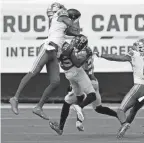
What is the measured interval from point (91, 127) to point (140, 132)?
1.34m

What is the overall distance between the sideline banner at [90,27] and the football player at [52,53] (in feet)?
29.2

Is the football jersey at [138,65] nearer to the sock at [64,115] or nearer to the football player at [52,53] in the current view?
the football player at [52,53]

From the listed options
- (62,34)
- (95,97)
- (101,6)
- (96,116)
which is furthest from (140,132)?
(101,6)

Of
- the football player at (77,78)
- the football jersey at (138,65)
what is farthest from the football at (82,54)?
the football jersey at (138,65)

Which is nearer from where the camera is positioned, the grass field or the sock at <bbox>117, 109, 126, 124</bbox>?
the grass field

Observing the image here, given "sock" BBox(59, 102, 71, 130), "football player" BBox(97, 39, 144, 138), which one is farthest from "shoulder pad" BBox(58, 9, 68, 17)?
"sock" BBox(59, 102, 71, 130)

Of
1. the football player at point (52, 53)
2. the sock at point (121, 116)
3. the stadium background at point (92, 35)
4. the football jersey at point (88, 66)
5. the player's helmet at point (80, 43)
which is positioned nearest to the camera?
the sock at point (121, 116)

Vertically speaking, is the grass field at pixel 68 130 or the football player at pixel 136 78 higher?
the football player at pixel 136 78

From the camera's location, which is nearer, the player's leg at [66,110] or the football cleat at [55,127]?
the football cleat at [55,127]

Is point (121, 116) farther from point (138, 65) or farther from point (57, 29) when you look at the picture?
point (57, 29)

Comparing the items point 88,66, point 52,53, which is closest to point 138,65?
point 88,66

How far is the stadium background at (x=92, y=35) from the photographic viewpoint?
23.6m

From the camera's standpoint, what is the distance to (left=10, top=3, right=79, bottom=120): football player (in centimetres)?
1442

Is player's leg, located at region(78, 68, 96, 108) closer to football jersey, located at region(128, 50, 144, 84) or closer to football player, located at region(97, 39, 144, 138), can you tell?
football player, located at region(97, 39, 144, 138)
